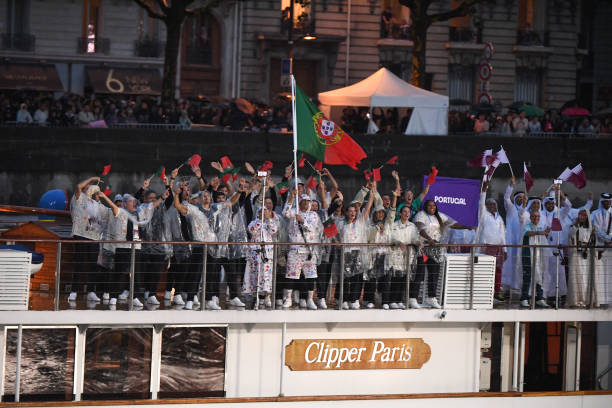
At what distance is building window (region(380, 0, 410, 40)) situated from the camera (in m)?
43.8

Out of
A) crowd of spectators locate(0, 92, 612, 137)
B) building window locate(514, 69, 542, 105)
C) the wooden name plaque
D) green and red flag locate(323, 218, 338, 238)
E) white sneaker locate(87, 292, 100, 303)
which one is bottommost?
the wooden name plaque

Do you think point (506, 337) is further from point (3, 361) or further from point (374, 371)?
point (3, 361)

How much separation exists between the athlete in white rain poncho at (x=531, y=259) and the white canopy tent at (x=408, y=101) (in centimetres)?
1342

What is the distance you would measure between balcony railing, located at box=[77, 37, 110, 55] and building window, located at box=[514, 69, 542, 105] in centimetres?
1633

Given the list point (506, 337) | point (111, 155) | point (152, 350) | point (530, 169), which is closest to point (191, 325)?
point (152, 350)

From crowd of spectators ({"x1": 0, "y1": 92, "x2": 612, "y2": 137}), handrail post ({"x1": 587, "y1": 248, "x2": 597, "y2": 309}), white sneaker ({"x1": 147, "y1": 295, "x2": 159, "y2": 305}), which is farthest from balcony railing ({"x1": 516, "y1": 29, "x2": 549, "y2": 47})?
white sneaker ({"x1": 147, "y1": 295, "x2": 159, "y2": 305})

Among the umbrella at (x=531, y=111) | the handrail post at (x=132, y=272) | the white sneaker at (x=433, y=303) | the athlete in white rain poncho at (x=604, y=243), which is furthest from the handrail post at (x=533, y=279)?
the umbrella at (x=531, y=111)

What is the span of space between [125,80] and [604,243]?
2787 cm

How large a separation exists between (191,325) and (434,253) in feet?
10.5

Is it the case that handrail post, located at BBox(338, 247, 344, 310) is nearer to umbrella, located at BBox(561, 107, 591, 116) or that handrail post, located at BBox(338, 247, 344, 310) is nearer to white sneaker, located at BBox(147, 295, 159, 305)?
white sneaker, located at BBox(147, 295, 159, 305)

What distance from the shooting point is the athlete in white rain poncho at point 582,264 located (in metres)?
14.7

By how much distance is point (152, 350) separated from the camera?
13148 millimetres

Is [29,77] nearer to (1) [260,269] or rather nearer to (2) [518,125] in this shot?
(2) [518,125]

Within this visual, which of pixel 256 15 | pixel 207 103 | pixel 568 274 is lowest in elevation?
pixel 568 274
